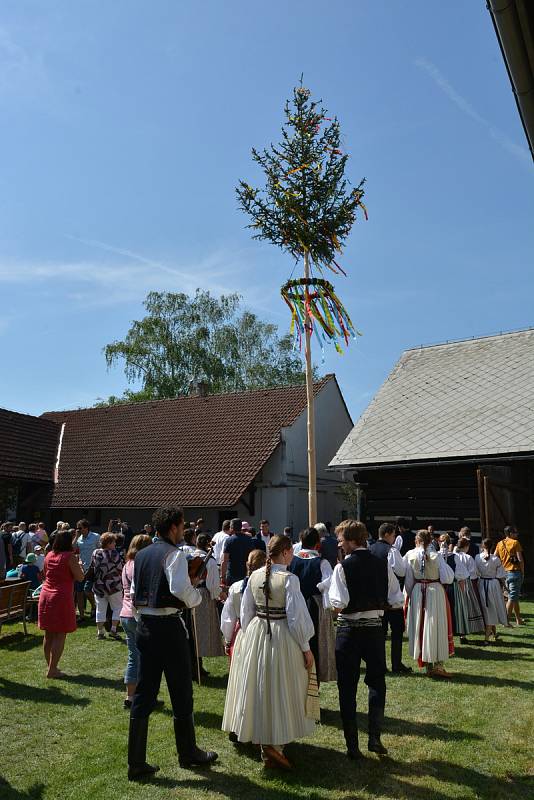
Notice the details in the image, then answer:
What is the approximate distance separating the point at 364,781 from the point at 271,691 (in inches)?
34.8

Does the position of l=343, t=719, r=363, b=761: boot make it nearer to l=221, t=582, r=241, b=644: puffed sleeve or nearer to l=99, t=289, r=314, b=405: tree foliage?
l=221, t=582, r=241, b=644: puffed sleeve

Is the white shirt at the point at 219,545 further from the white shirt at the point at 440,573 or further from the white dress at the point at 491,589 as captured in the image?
the white dress at the point at 491,589

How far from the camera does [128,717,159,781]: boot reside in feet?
16.1

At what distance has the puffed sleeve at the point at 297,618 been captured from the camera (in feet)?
16.4

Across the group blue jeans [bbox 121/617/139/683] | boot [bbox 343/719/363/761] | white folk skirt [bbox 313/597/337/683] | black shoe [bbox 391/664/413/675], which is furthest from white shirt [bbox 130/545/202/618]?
black shoe [bbox 391/664/413/675]

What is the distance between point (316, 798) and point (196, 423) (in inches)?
805

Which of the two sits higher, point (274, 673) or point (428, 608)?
point (428, 608)

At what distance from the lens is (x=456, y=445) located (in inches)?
640

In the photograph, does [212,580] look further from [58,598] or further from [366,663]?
[366,663]

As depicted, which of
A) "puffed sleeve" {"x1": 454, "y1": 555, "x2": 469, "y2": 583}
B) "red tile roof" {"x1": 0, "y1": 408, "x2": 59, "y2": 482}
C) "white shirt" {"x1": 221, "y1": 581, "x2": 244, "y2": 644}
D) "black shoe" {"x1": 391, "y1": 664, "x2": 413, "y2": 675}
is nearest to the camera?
"white shirt" {"x1": 221, "y1": 581, "x2": 244, "y2": 644}

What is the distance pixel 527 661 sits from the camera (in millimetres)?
8727

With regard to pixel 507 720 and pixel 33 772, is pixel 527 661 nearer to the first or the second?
pixel 507 720

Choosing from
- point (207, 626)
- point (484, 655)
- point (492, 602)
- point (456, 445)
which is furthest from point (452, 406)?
point (207, 626)

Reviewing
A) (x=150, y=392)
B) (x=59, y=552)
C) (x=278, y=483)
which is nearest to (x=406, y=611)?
(x=59, y=552)
